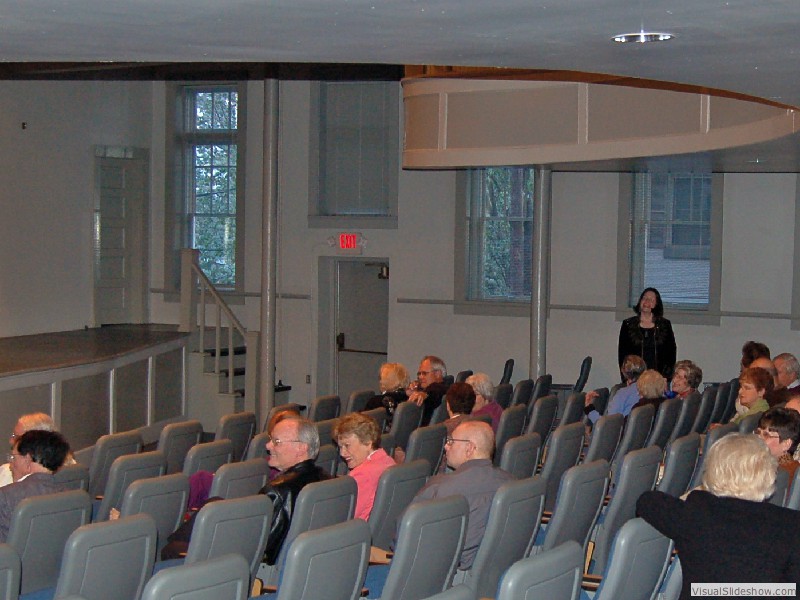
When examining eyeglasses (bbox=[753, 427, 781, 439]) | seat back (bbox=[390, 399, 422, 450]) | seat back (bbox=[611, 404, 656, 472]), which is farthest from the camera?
seat back (bbox=[390, 399, 422, 450])

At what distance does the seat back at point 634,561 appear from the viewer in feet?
11.0

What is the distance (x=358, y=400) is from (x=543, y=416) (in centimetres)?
133

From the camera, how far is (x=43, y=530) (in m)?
4.02

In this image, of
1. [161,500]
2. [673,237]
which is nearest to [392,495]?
[161,500]

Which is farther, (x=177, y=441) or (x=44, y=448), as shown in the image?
(x=177, y=441)

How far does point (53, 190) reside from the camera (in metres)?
12.6

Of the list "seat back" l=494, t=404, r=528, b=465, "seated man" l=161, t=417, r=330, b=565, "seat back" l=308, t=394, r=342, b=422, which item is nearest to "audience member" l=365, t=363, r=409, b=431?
"seat back" l=308, t=394, r=342, b=422

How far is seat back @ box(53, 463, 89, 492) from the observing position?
5030 millimetres

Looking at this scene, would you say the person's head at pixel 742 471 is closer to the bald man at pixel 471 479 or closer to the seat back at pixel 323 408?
the bald man at pixel 471 479

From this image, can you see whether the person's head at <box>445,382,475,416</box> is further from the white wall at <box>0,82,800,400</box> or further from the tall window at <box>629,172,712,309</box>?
the tall window at <box>629,172,712,309</box>

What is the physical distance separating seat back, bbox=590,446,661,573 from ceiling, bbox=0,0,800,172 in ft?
5.53

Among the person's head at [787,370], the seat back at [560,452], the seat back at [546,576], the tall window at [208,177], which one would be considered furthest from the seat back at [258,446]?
the tall window at [208,177]

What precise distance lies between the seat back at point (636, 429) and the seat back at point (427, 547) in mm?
2810

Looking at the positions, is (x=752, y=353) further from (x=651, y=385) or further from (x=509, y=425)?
(x=509, y=425)
